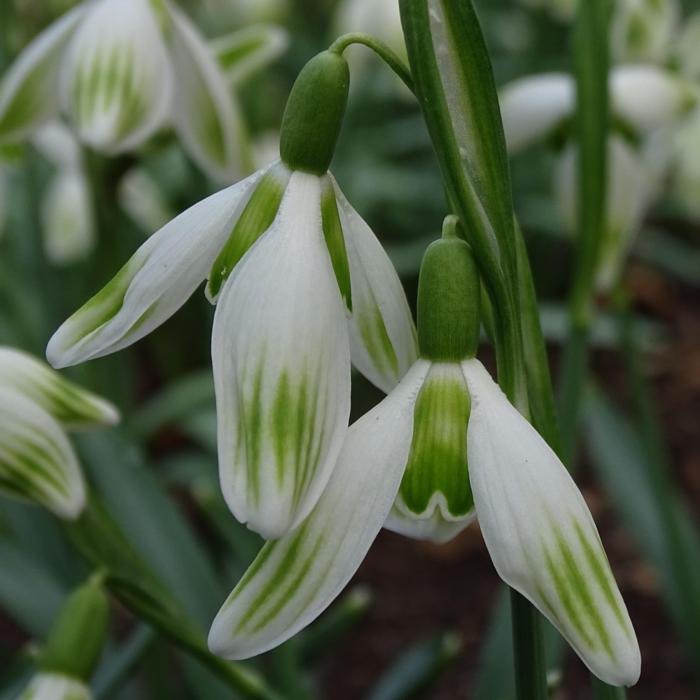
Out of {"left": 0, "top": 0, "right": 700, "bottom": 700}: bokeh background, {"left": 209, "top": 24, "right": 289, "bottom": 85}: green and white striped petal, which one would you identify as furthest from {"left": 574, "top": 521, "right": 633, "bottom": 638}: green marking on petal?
{"left": 209, "top": 24, "right": 289, "bottom": 85}: green and white striped petal

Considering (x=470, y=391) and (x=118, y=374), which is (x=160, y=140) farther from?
(x=470, y=391)

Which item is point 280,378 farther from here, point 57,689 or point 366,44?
point 57,689

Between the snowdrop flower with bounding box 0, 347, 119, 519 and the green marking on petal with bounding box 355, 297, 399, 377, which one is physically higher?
the green marking on petal with bounding box 355, 297, 399, 377

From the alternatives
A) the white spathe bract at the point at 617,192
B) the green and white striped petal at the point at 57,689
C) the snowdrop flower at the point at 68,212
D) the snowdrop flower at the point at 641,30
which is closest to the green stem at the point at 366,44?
the green and white striped petal at the point at 57,689

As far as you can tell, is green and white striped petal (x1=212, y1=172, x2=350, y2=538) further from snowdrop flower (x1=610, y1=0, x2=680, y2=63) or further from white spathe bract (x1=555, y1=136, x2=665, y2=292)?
snowdrop flower (x1=610, y1=0, x2=680, y2=63)

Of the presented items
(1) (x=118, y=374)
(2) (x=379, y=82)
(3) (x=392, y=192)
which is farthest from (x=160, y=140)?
(2) (x=379, y=82)

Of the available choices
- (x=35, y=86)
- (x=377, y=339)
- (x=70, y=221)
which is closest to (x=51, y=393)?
(x=377, y=339)
